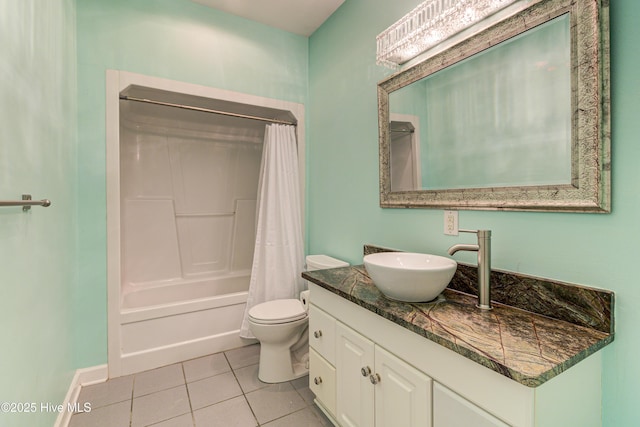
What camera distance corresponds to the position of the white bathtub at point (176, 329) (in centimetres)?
206

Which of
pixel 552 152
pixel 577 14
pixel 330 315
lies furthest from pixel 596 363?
pixel 577 14

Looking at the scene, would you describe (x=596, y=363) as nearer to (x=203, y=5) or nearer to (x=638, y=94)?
(x=638, y=94)

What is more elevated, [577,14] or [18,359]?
[577,14]

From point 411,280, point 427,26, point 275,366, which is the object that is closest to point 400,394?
point 411,280

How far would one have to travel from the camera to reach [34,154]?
1.24 metres

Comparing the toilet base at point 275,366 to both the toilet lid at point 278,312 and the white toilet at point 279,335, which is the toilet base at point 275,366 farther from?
the toilet lid at point 278,312

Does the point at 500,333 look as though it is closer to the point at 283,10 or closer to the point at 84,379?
the point at 84,379

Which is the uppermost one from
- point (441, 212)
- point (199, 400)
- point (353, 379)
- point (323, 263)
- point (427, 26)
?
point (427, 26)

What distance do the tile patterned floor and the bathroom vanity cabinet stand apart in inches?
11.1


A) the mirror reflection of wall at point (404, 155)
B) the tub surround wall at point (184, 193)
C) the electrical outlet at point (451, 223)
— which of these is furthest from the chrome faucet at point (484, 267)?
the tub surround wall at point (184, 193)

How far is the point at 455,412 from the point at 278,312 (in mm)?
1328

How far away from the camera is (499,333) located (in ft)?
3.02

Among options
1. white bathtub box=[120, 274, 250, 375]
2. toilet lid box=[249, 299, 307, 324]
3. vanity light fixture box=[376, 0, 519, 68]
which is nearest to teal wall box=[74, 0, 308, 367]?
white bathtub box=[120, 274, 250, 375]

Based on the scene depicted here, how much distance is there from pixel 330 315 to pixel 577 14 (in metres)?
1.52
